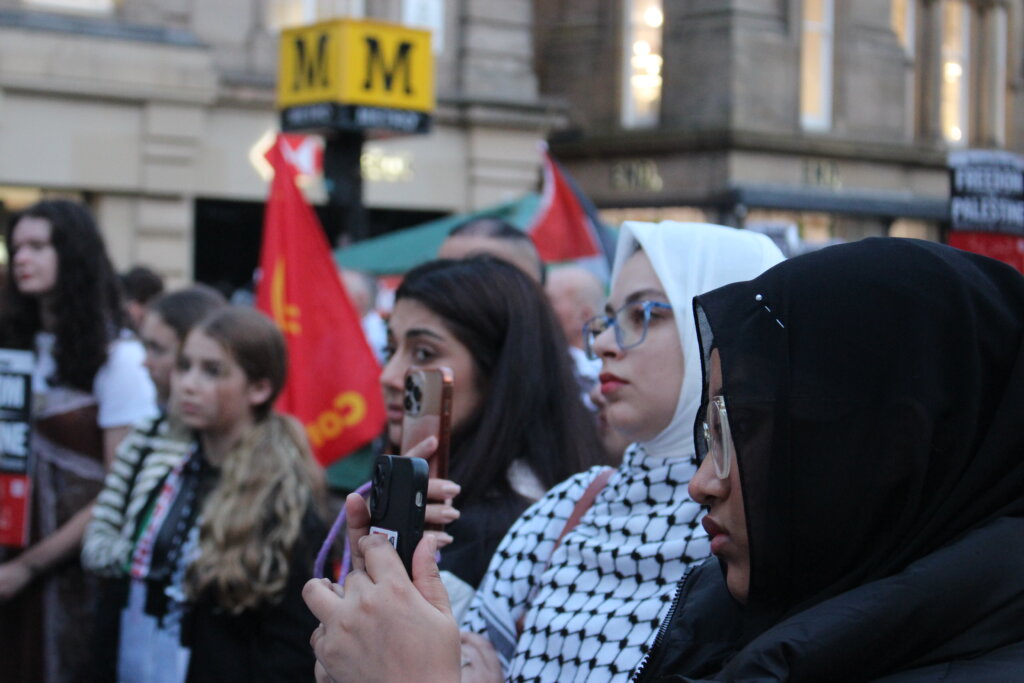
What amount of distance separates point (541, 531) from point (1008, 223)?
728 cm

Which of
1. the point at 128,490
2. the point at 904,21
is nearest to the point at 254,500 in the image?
the point at 128,490

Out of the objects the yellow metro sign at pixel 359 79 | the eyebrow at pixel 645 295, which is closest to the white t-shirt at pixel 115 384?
the eyebrow at pixel 645 295

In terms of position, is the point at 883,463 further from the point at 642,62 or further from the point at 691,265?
the point at 642,62

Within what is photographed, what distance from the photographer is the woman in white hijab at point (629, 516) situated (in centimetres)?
238

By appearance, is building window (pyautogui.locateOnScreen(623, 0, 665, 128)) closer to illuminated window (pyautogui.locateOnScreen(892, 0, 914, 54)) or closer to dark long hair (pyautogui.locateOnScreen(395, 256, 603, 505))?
illuminated window (pyautogui.locateOnScreen(892, 0, 914, 54))

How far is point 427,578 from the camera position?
5.85 ft

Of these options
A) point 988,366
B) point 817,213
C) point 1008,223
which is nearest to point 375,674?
point 988,366

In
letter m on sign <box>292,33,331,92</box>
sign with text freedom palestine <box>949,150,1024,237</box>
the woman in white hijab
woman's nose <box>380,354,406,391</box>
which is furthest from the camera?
letter m on sign <box>292,33,331,92</box>

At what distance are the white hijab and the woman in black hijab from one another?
0.91 metres

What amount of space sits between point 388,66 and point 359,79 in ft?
1.11

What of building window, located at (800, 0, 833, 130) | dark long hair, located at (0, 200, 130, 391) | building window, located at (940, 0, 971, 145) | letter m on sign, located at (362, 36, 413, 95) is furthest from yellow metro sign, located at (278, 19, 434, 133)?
building window, located at (940, 0, 971, 145)

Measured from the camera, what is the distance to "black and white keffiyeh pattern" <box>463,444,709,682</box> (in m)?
2.34

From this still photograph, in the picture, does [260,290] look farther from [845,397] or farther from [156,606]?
[845,397]

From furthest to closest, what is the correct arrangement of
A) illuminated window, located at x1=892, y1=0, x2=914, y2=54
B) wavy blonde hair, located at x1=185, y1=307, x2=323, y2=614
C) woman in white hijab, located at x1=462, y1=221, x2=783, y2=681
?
illuminated window, located at x1=892, y1=0, x2=914, y2=54
wavy blonde hair, located at x1=185, y1=307, x2=323, y2=614
woman in white hijab, located at x1=462, y1=221, x2=783, y2=681
